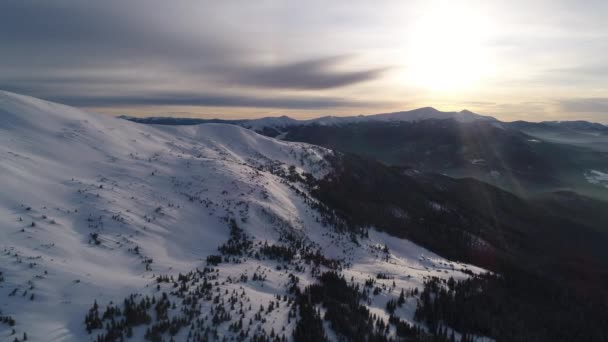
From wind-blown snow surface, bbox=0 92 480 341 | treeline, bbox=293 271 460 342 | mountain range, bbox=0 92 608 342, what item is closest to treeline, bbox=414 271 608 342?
mountain range, bbox=0 92 608 342

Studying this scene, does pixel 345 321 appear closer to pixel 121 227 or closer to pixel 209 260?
pixel 209 260

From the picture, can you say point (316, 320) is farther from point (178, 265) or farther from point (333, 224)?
point (333, 224)

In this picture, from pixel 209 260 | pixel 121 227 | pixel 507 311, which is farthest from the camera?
pixel 121 227

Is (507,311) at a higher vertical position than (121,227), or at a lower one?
lower

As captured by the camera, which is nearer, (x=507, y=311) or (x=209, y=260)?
(x=209, y=260)

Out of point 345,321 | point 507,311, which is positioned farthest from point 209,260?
point 507,311

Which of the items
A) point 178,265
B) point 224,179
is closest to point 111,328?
point 178,265

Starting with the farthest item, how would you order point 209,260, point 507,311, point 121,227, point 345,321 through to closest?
point 121,227, point 507,311, point 209,260, point 345,321

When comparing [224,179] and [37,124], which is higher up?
[37,124]

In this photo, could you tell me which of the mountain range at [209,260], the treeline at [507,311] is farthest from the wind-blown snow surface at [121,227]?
the treeline at [507,311]
